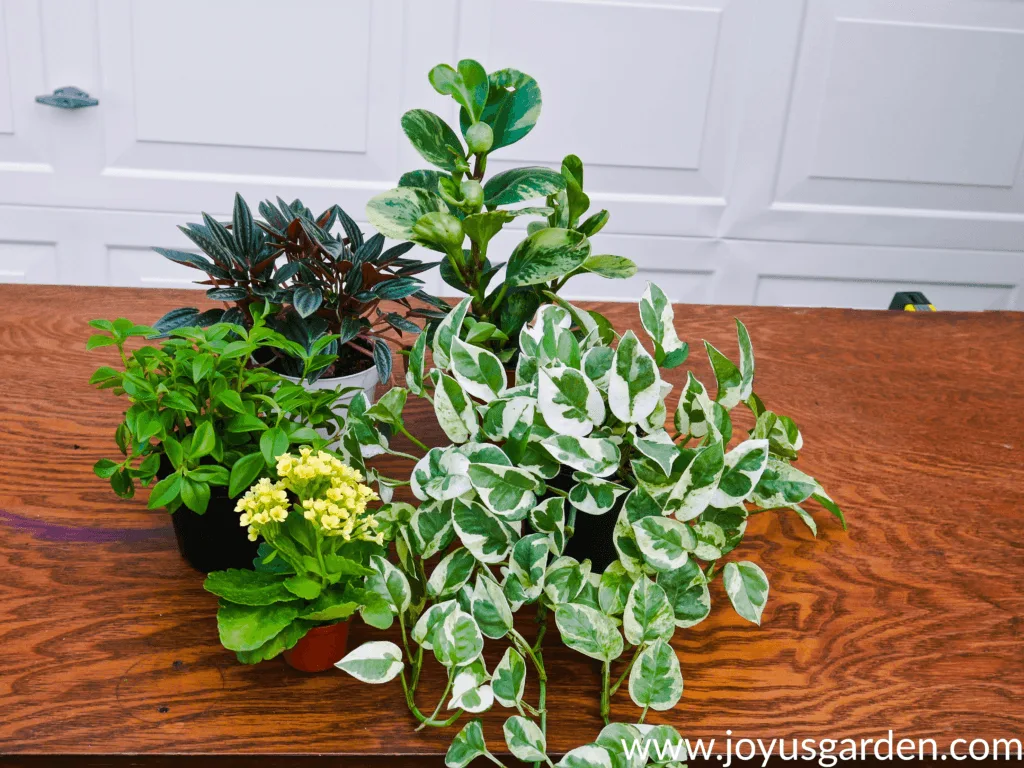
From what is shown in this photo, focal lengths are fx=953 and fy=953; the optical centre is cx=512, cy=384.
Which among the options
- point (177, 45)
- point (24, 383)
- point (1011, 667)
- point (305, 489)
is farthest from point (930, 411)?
point (177, 45)

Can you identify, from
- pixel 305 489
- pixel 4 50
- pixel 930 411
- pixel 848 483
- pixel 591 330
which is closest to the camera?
pixel 305 489

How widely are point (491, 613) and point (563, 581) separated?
0.17 feet

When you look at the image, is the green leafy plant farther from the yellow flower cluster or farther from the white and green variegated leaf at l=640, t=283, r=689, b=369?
the white and green variegated leaf at l=640, t=283, r=689, b=369

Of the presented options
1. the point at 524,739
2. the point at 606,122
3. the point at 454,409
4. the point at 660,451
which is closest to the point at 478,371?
the point at 454,409

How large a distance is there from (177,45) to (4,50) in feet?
1.29

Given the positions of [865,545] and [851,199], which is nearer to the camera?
[865,545]

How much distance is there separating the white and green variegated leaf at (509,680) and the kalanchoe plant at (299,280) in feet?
0.95

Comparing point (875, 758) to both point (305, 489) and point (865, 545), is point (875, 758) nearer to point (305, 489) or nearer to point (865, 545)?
point (865, 545)

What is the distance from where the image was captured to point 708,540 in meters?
0.64

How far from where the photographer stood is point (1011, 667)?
0.68m

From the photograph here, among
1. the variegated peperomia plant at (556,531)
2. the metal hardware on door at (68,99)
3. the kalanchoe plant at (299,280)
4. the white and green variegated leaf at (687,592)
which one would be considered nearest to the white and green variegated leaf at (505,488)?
the variegated peperomia plant at (556,531)

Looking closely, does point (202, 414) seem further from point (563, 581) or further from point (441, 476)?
point (563, 581)

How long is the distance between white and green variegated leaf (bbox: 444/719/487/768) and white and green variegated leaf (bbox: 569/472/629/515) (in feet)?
0.50

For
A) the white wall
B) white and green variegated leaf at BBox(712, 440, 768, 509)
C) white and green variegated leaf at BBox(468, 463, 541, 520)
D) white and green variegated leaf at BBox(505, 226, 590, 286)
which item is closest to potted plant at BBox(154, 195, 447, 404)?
white and green variegated leaf at BBox(505, 226, 590, 286)
